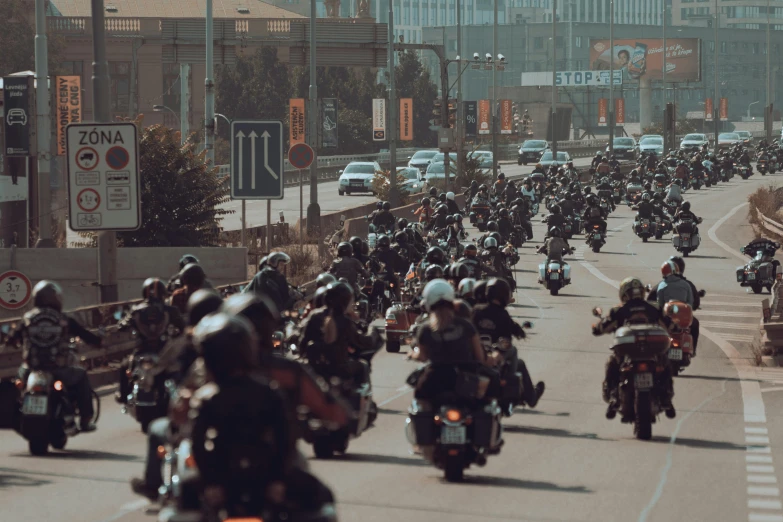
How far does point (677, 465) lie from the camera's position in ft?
41.1

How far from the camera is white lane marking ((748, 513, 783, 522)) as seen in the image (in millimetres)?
10219

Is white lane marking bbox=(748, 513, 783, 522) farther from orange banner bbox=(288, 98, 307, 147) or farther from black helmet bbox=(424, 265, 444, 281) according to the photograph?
orange banner bbox=(288, 98, 307, 147)

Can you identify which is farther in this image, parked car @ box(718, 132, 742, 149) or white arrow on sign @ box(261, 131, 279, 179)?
parked car @ box(718, 132, 742, 149)

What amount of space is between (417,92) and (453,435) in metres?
101

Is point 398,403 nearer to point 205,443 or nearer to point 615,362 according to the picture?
point 615,362

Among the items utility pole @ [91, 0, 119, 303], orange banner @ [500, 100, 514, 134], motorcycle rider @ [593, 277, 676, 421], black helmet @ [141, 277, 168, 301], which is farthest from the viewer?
orange banner @ [500, 100, 514, 134]

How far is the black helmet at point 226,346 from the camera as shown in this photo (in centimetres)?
591

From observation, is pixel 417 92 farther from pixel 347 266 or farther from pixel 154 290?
pixel 154 290

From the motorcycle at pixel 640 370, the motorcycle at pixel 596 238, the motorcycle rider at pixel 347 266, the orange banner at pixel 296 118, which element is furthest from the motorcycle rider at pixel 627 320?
the orange banner at pixel 296 118

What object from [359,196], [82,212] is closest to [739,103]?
[359,196]

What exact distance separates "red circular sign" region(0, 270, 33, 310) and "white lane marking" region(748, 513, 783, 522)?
1170 cm

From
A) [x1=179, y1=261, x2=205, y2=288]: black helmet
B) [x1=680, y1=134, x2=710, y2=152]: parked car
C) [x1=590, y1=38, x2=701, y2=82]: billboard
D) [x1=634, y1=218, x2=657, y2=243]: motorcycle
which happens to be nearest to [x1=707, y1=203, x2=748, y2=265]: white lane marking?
[x1=634, y1=218, x2=657, y2=243]: motorcycle

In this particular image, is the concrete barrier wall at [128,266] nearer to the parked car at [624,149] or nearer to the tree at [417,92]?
the parked car at [624,149]

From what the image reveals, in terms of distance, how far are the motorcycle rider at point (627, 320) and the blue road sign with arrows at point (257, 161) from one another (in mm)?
8866
